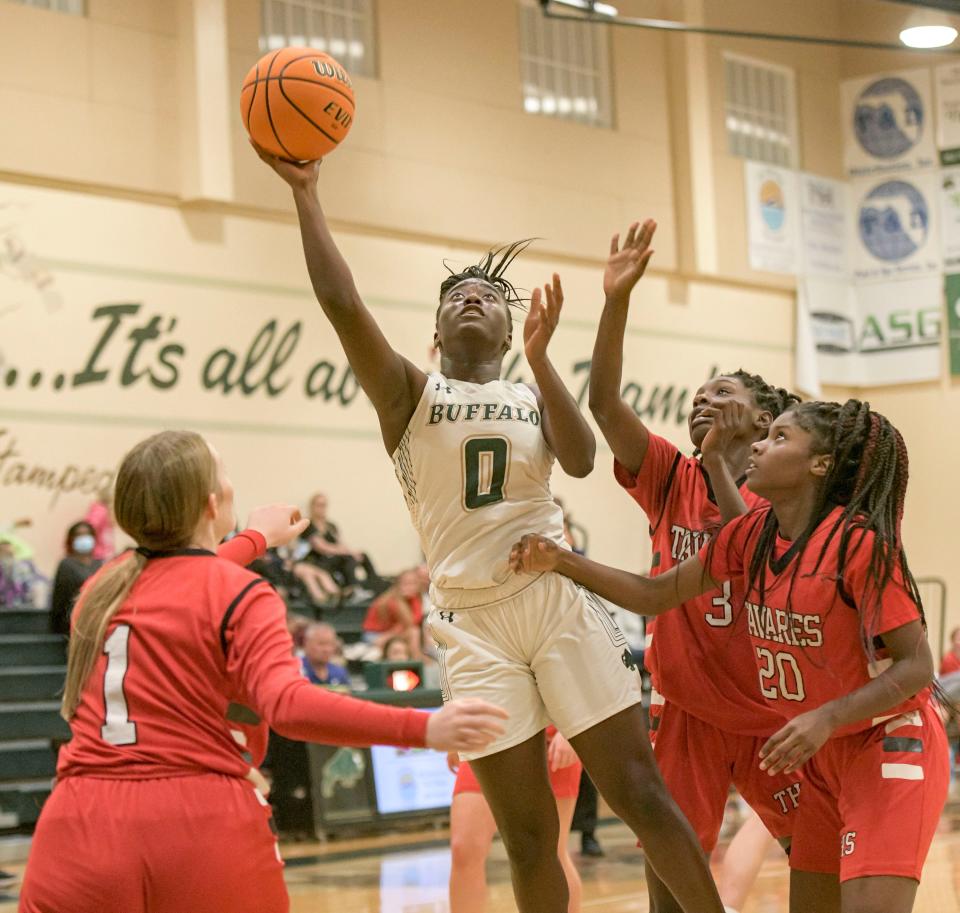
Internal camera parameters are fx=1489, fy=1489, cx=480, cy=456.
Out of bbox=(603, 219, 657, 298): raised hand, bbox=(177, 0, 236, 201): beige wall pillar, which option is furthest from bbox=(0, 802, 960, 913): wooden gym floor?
bbox=(177, 0, 236, 201): beige wall pillar

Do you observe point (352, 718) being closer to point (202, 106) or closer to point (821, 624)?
point (821, 624)

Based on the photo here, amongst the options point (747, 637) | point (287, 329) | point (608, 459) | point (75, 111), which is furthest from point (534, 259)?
point (747, 637)

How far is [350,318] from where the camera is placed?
13.1 ft

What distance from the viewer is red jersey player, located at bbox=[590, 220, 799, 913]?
428 cm

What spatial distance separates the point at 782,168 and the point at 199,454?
55.7 feet

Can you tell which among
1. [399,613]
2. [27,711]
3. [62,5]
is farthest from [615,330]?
[62,5]

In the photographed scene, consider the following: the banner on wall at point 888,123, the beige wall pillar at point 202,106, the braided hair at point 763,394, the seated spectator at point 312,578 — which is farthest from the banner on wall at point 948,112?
the braided hair at point 763,394

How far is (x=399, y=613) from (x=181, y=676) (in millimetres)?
10084

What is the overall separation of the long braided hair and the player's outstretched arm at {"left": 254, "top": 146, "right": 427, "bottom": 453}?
1074 mm

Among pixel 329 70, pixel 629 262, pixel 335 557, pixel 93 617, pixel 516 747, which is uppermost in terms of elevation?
pixel 329 70

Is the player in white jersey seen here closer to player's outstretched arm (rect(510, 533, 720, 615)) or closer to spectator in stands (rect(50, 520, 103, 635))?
player's outstretched arm (rect(510, 533, 720, 615))

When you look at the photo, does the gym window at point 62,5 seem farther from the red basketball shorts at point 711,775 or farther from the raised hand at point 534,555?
the red basketball shorts at point 711,775

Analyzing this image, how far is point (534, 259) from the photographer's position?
16719 mm

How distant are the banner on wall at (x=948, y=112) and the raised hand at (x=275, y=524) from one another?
17.0 meters
